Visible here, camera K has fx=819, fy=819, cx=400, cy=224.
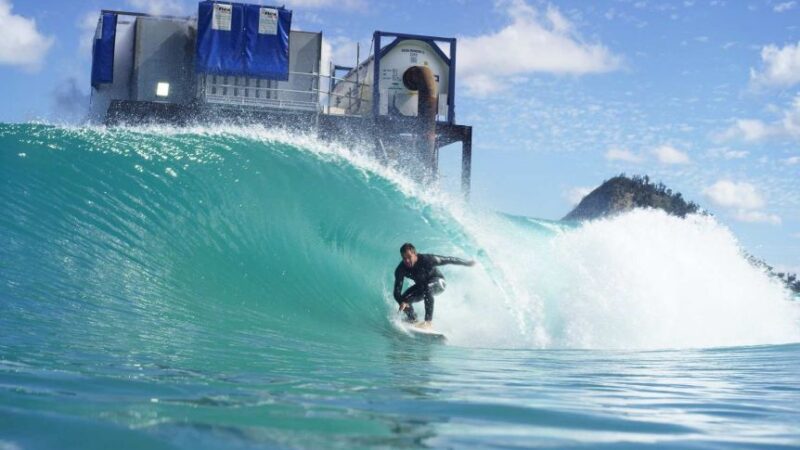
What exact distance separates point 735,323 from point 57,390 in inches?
478

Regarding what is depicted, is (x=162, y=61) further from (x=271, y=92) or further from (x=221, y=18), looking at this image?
(x=271, y=92)

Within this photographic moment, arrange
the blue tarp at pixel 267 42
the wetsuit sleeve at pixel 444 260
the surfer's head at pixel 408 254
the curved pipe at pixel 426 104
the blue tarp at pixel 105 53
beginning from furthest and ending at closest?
1. the blue tarp at pixel 105 53
2. the blue tarp at pixel 267 42
3. the curved pipe at pixel 426 104
4. the wetsuit sleeve at pixel 444 260
5. the surfer's head at pixel 408 254

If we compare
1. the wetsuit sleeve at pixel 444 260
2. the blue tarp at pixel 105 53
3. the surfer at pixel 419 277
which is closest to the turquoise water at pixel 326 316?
the surfer at pixel 419 277

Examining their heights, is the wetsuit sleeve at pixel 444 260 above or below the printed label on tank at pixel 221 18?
below

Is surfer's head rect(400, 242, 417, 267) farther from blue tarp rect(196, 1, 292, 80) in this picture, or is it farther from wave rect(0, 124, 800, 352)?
blue tarp rect(196, 1, 292, 80)

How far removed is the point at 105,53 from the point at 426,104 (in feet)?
35.2

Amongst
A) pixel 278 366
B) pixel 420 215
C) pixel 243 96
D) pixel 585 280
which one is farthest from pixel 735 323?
pixel 243 96

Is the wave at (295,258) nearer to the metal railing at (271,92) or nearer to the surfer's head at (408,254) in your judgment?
the surfer's head at (408,254)

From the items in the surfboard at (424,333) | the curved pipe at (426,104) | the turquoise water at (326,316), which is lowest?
the surfboard at (424,333)

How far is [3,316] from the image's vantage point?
613 cm

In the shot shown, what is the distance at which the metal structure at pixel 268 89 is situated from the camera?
2638cm

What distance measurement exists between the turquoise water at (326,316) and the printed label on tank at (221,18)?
14942 mm

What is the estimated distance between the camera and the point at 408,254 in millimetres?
9461

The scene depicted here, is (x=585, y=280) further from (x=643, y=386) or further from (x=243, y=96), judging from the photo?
(x=243, y=96)
